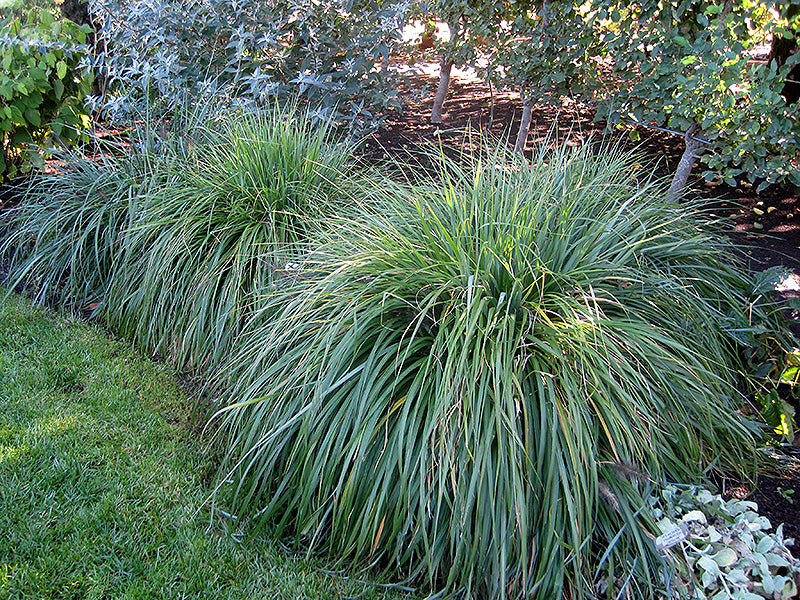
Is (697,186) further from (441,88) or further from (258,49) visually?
(258,49)

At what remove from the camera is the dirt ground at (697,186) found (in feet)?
8.85

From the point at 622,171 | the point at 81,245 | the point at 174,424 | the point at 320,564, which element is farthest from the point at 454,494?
the point at 81,245

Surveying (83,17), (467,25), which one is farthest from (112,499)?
(83,17)

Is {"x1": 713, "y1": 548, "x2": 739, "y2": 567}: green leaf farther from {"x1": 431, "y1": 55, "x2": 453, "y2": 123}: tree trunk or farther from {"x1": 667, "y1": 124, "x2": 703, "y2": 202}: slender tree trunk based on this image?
{"x1": 431, "y1": 55, "x2": 453, "y2": 123}: tree trunk

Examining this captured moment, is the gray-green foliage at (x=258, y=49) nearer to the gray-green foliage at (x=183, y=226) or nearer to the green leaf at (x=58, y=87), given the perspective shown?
the green leaf at (x=58, y=87)

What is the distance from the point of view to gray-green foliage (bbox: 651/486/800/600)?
7.02ft

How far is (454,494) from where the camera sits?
2244 millimetres

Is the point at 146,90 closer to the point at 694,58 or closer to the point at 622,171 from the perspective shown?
the point at 622,171

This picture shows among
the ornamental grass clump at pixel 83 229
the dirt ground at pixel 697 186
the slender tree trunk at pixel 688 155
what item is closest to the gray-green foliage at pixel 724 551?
the dirt ground at pixel 697 186

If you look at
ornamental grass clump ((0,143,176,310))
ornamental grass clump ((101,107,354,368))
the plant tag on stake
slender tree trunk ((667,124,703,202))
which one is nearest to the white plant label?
the plant tag on stake

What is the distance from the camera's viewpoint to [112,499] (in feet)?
8.46

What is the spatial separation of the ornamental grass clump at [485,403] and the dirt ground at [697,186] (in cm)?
20

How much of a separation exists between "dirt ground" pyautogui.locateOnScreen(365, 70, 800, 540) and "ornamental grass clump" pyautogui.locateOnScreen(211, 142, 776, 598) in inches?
8.0

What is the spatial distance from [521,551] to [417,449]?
1.66 ft
